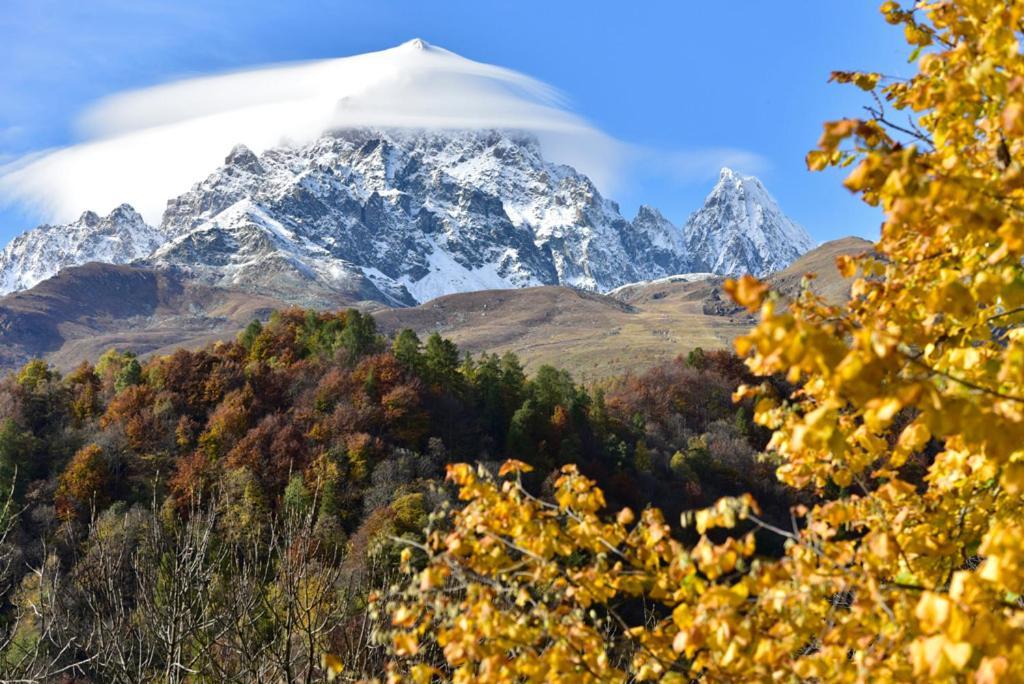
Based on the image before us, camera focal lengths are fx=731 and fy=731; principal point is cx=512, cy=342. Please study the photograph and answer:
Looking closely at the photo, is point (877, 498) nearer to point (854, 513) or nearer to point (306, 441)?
point (854, 513)

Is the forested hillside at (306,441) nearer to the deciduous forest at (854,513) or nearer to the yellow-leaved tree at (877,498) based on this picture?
the deciduous forest at (854,513)

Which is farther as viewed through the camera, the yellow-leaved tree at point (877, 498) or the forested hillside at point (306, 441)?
the forested hillside at point (306, 441)

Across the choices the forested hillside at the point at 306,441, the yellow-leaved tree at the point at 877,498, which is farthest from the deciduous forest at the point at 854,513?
the forested hillside at the point at 306,441

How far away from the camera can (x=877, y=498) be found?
439 cm

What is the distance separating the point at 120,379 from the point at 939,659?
4259 centimetres

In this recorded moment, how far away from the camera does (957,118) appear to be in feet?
12.0

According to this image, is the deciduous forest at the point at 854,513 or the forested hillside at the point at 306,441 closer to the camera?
the deciduous forest at the point at 854,513

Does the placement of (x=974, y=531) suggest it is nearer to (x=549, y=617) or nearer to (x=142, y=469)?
(x=549, y=617)

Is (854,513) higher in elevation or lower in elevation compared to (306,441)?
higher

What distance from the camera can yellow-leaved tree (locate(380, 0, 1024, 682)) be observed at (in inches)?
92.1

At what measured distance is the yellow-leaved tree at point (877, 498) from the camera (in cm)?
234

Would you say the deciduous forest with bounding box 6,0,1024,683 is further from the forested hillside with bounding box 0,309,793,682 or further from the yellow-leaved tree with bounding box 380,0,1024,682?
the forested hillside with bounding box 0,309,793,682

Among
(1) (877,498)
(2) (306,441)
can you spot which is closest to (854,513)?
(1) (877,498)

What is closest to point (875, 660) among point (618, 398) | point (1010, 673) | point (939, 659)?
point (1010, 673)
